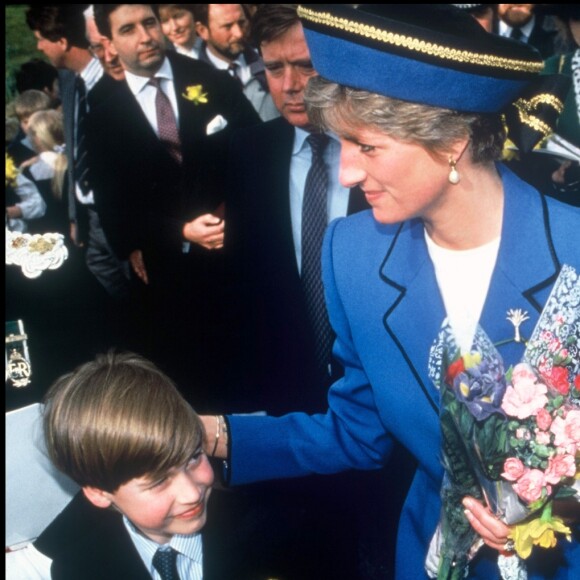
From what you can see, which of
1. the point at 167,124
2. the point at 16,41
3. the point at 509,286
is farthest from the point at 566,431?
the point at 16,41

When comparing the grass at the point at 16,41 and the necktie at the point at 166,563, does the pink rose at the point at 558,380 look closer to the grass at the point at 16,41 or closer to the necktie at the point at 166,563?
the necktie at the point at 166,563

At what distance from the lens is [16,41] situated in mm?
1903

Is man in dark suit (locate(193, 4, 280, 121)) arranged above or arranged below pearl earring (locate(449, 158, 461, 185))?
above

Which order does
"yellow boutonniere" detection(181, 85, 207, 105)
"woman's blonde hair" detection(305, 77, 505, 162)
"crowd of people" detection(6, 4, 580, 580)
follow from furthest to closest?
"yellow boutonniere" detection(181, 85, 207, 105) < "crowd of people" detection(6, 4, 580, 580) < "woman's blonde hair" detection(305, 77, 505, 162)

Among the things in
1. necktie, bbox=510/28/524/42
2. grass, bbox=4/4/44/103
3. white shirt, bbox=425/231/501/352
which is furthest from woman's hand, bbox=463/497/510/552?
grass, bbox=4/4/44/103


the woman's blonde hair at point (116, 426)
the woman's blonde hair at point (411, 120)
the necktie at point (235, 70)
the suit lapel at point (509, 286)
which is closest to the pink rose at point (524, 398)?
the suit lapel at point (509, 286)

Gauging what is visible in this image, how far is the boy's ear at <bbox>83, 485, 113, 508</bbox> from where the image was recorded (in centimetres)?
186

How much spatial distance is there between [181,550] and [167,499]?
19cm

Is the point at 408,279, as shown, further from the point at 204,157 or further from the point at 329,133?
the point at 204,157

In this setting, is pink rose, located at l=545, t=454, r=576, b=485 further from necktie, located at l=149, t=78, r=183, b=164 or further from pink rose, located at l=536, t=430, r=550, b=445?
necktie, located at l=149, t=78, r=183, b=164

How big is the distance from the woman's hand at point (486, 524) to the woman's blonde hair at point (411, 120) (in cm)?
69

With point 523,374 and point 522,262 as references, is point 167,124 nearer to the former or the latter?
point 522,262

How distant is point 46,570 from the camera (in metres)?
1.92

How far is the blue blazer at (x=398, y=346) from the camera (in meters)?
1.75
